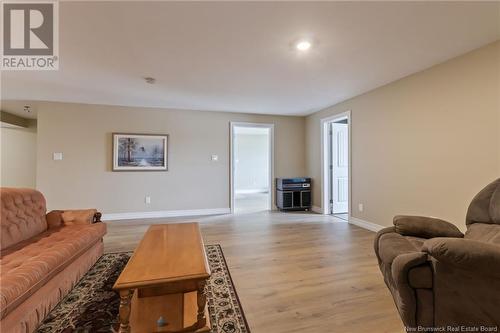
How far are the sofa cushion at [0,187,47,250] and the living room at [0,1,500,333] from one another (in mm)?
17

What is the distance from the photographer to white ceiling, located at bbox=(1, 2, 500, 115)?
6.36 ft

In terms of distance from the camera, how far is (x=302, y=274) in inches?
96.7

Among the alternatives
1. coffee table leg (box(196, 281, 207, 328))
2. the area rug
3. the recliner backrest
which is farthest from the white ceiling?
the area rug

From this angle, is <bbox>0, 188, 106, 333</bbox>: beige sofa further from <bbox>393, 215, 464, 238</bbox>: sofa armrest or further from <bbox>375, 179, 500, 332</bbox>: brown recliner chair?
<bbox>393, 215, 464, 238</bbox>: sofa armrest

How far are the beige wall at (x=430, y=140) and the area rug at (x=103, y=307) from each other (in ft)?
8.84

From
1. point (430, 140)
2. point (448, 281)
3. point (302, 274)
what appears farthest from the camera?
point (430, 140)

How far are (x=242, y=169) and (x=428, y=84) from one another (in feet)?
24.5

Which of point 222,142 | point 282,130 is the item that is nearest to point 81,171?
point 222,142

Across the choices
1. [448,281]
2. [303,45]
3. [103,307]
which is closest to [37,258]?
[103,307]

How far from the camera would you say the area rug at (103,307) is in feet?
5.46

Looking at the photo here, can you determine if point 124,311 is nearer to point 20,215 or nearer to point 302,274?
point 302,274

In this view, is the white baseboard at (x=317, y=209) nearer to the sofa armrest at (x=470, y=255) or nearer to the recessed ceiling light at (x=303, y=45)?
the recessed ceiling light at (x=303, y=45)

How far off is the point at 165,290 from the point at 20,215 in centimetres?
180

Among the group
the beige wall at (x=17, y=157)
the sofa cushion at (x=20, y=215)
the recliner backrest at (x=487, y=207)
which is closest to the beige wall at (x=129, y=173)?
the sofa cushion at (x=20, y=215)
